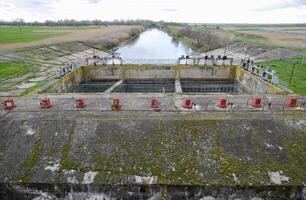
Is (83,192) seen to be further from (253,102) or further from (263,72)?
(263,72)

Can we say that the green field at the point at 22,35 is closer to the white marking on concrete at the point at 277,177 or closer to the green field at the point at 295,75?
the green field at the point at 295,75

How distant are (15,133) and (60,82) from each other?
9.44 meters

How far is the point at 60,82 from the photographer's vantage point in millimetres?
19578

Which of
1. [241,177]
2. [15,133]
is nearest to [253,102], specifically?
[241,177]

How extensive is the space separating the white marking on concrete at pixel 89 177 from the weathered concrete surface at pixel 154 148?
0.12 feet

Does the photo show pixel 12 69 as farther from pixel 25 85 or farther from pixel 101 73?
pixel 101 73

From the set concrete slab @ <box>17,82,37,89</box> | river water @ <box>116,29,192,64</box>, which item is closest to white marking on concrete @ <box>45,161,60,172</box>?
concrete slab @ <box>17,82,37,89</box>

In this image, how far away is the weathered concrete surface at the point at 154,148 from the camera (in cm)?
886

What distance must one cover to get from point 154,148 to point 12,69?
971 inches

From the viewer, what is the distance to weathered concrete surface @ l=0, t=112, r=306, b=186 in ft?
Answer: 29.1

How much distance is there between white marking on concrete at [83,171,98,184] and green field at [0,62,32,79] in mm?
20647

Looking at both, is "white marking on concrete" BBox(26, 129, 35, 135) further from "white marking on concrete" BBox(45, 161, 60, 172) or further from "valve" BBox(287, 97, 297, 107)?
"valve" BBox(287, 97, 297, 107)

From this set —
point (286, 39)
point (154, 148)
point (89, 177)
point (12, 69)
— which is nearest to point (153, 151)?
point (154, 148)

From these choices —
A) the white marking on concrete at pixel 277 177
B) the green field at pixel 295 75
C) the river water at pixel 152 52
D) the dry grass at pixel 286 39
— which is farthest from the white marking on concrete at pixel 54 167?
the dry grass at pixel 286 39
